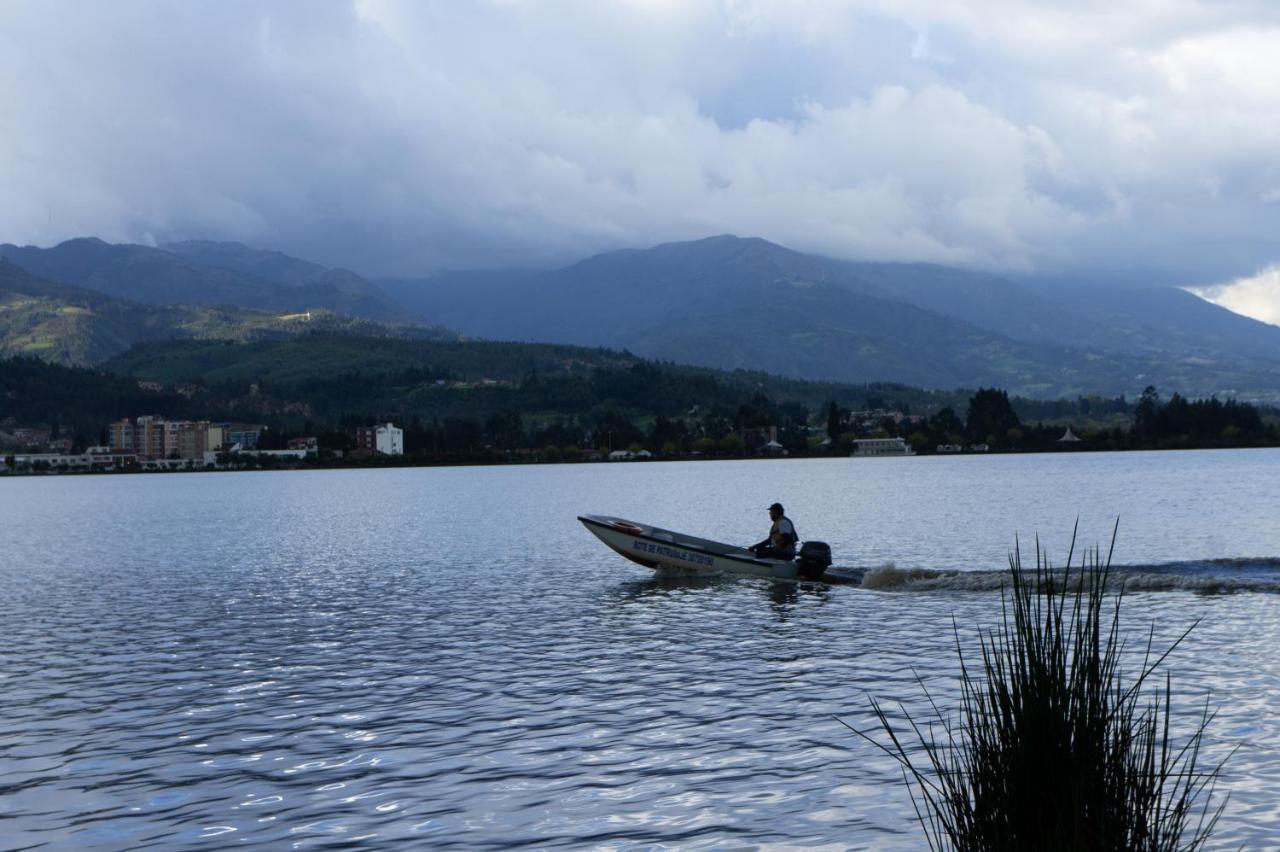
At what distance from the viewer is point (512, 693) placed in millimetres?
22016

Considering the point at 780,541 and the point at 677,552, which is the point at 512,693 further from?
the point at 677,552

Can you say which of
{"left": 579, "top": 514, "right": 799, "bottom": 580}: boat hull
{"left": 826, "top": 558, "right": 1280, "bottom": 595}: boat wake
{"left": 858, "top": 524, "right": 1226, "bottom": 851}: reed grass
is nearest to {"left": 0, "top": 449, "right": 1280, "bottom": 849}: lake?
{"left": 826, "top": 558, "right": 1280, "bottom": 595}: boat wake

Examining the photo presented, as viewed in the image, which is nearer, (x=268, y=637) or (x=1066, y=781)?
(x=1066, y=781)

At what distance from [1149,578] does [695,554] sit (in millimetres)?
14890

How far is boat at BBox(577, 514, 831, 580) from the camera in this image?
41.1 meters

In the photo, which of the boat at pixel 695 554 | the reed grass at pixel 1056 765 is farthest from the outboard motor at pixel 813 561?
the reed grass at pixel 1056 765

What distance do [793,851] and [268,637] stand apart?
21.1m

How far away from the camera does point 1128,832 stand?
850cm

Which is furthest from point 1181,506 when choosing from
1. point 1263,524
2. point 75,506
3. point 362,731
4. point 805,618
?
point 75,506

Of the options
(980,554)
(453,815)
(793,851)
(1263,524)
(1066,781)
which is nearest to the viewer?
(1066,781)

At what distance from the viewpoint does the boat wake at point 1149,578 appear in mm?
36875

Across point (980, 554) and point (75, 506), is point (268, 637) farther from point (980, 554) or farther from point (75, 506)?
point (75, 506)

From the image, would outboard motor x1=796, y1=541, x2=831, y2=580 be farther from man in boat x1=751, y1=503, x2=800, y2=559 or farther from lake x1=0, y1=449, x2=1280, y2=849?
lake x1=0, y1=449, x2=1280, y2=849

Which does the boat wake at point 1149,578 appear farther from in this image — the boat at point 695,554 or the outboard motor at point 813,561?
the boat at point 695,554
